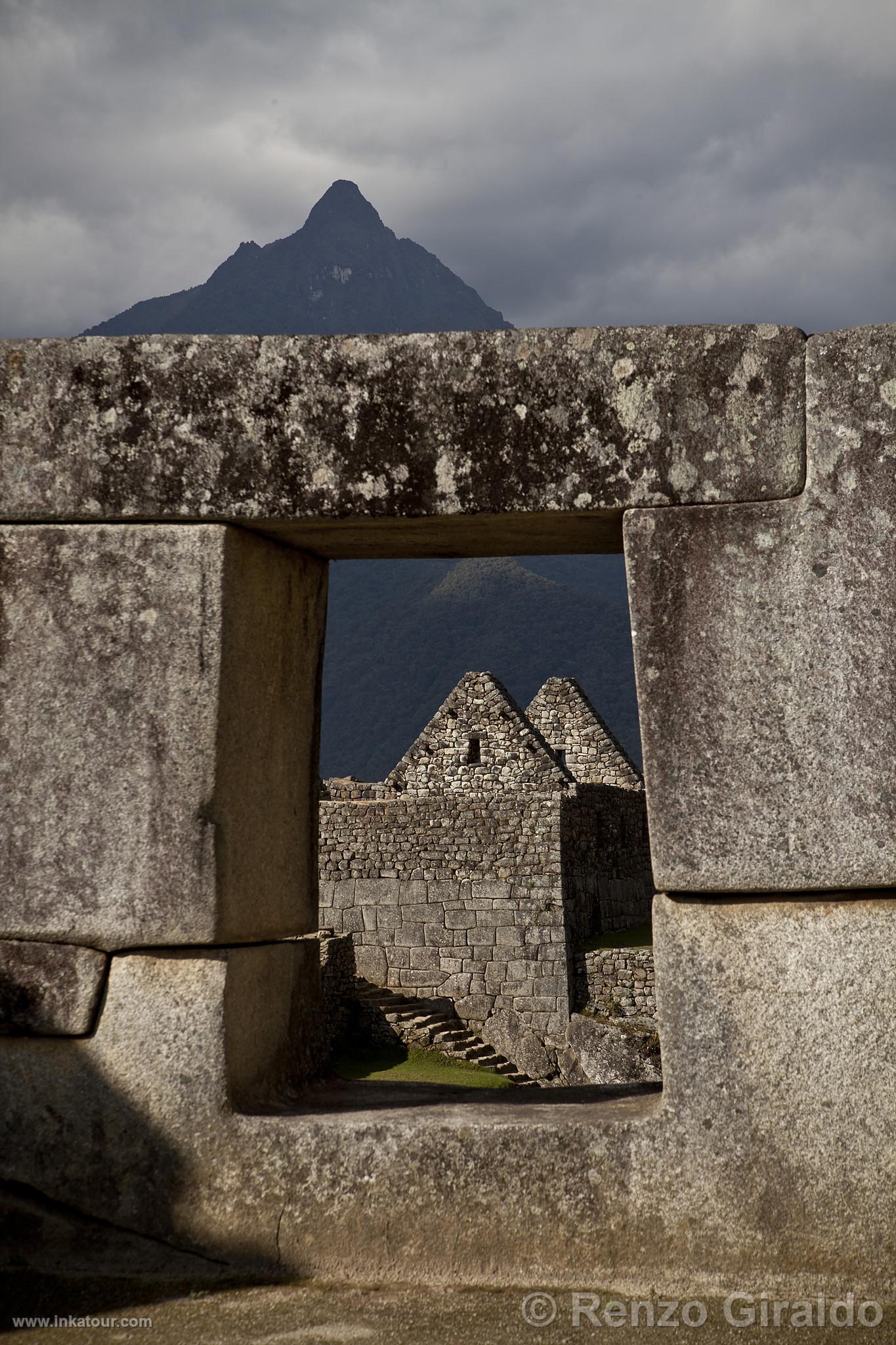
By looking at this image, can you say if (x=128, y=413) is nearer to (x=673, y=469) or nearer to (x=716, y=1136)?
(x=673, y=469)

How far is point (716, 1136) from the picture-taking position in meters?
3.12

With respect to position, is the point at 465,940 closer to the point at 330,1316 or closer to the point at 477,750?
the point at 477,750

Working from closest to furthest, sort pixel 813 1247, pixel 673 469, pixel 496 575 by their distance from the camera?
pixel 813 1247 < pixel 673 469 < pixel 496 575

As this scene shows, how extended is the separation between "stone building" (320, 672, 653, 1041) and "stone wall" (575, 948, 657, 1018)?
0.27 m

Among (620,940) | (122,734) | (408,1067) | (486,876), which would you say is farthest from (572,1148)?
(620,940)

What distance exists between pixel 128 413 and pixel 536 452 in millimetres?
1140

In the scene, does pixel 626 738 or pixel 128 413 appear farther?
pixel 626 738

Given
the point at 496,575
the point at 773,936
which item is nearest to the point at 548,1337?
the point at 773,936

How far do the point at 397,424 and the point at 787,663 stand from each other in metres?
1.22

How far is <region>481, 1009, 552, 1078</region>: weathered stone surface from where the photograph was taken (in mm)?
17875

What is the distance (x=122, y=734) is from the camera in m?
3.41

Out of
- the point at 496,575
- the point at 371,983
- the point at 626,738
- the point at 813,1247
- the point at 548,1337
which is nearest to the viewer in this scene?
the point at 548,1337

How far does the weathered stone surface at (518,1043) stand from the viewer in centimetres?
1788

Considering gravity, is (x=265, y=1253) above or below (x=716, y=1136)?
below
